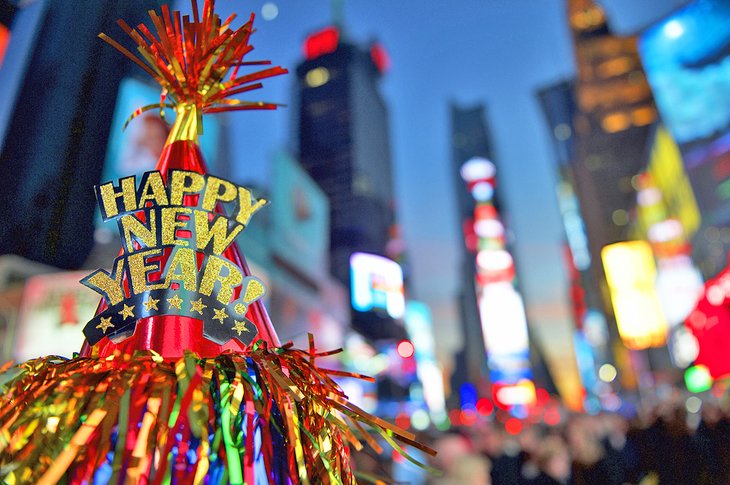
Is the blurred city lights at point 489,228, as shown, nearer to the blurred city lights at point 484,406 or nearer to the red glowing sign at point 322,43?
the blurred city lights at point 484,406

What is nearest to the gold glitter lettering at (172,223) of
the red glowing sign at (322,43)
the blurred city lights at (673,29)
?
the blurred city lights at (673,29)

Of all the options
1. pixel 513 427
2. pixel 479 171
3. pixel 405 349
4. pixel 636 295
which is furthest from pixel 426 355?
pixel 513 427

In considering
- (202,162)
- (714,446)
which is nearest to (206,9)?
(202,162)

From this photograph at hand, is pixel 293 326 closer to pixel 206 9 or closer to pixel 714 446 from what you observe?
pixel 714 446

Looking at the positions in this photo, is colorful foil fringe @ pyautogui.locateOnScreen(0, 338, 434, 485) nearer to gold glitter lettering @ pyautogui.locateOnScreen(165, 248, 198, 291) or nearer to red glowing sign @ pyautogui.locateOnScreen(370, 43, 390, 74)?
gold glitter lettering @ pyautogui.locateOnScreen(165, 248, 198, 291)

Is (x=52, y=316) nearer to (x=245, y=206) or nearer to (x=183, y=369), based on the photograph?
(x=245, y=206)

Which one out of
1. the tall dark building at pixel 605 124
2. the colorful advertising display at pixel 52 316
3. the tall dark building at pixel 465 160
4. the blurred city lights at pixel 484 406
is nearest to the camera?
the colorful advertising display at pixel 52 316
